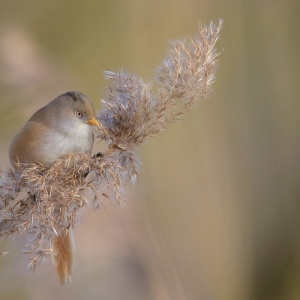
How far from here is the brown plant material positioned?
36.1 inches

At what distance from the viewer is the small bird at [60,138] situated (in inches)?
52.0

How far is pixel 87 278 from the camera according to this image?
1.61 m

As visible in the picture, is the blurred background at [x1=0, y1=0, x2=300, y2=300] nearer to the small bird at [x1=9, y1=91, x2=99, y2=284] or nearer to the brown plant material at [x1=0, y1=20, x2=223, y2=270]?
the small bird at [x1=9, y1=91, x2=99, y2=284]

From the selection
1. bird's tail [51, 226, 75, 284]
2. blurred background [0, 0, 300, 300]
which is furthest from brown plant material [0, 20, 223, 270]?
blurred background [0, 0, 300, 300]

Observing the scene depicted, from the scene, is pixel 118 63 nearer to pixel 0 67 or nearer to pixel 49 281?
pixel 0 67

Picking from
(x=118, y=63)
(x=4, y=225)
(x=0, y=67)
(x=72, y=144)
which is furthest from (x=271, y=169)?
(x=4, y=225)

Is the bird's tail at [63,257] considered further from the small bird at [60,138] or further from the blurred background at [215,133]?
the blurred background at [215,133]

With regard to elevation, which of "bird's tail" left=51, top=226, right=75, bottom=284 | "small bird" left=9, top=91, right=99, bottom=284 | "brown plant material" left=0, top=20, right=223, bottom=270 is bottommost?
"bird's tail" left=51, top=226, right=75, bottom=284

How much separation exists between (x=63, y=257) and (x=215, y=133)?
1.12 metres

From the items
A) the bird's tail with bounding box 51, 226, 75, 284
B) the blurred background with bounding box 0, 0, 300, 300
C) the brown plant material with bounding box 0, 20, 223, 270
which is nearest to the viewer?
the brown plant material with bounding box 0, 20, 223, 270

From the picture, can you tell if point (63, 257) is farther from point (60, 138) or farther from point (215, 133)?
point (215, 133)

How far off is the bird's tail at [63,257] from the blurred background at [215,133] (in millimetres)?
504

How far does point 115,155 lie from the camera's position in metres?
0.98

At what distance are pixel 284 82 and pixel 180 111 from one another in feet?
4.84
